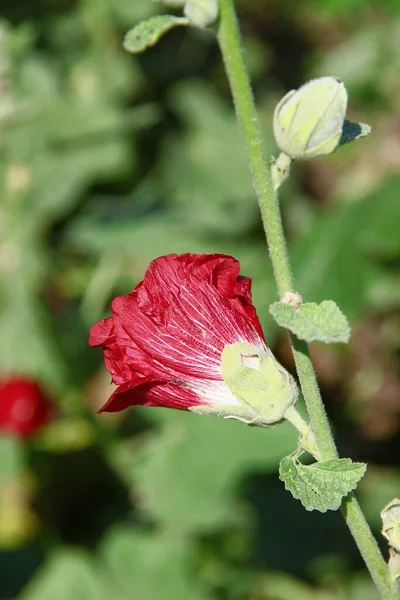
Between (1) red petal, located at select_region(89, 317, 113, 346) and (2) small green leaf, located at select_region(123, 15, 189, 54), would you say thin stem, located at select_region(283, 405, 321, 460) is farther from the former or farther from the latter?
(2) small green leaf, located at select_region(123, 15, 189, 54)

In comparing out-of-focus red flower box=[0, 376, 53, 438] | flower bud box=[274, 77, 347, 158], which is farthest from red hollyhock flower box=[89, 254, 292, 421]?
out-of-focus red flower box=[0, 376, 53, 438]

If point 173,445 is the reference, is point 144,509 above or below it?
below

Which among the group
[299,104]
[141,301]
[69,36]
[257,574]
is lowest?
[257,574]

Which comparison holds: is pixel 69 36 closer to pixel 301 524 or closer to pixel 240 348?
pixel 301 524

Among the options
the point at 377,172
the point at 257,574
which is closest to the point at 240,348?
the point at 257,574

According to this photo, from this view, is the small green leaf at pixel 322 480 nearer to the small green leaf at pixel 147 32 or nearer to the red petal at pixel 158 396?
the red petal at pixel 158 396

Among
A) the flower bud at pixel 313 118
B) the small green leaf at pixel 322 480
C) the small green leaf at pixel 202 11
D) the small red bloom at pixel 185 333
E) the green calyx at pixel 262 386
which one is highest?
the small green leaf at pixel 202 11

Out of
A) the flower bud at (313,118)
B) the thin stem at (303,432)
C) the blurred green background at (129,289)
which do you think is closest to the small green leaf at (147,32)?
the flower bud at (313,118)
